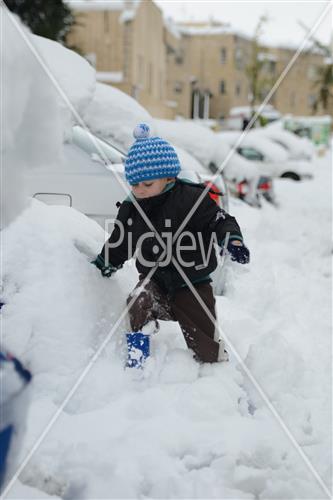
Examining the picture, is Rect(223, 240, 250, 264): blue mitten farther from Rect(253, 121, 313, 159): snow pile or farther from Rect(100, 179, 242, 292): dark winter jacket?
Rect(253, 121, 313, 159): snow pile

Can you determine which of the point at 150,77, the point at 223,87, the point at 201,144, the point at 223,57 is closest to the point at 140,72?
the point at 150,77

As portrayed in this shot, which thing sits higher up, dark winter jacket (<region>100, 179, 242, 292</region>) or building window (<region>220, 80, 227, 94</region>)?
dark winter jacket (<region>100, 179, 242, 292</region>)

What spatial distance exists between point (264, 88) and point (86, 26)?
20946mm

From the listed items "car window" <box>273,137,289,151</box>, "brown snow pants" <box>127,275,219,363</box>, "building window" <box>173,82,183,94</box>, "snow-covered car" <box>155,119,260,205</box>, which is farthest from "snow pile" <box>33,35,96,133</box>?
"building window" <box>173,82,183,94</box>

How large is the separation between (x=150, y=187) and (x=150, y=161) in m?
0.12

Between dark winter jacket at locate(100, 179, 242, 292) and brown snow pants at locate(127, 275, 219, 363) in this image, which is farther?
brown snow pants at locate(127, 275, 219, 363)

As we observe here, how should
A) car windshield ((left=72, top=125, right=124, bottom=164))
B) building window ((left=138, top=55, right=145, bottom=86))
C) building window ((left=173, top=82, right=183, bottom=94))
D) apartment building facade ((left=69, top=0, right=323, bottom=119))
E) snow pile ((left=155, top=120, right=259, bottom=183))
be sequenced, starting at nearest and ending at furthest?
car windshield ((left=72, top=125, right=124, bottom=164)) → snow pile ((left=155, top=120, right=259, bottom=183)) → apartment building facade ((left=69, top=0, right=323, bottom=119)) → building window ((left=138, top=55, right=145, bottom=86)) → building window ((left=173, top=82, right=183, bottom=94))

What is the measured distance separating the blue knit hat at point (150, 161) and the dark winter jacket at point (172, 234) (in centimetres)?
11

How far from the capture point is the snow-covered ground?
227 centimetres

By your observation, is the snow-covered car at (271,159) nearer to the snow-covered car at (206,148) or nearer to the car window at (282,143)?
the car window at (282,143)

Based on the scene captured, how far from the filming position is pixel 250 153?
16.5m

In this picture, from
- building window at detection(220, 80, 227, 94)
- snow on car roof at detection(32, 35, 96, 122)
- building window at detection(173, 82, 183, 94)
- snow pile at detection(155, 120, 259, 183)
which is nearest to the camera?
snow on car roof at detection(32, 35, 96, 122)

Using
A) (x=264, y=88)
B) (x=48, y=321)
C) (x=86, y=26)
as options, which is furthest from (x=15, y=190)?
(x=264, y=88)

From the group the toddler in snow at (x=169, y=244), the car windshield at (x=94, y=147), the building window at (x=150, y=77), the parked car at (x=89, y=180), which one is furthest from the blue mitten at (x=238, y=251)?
the building window at (x=150, y=77)
